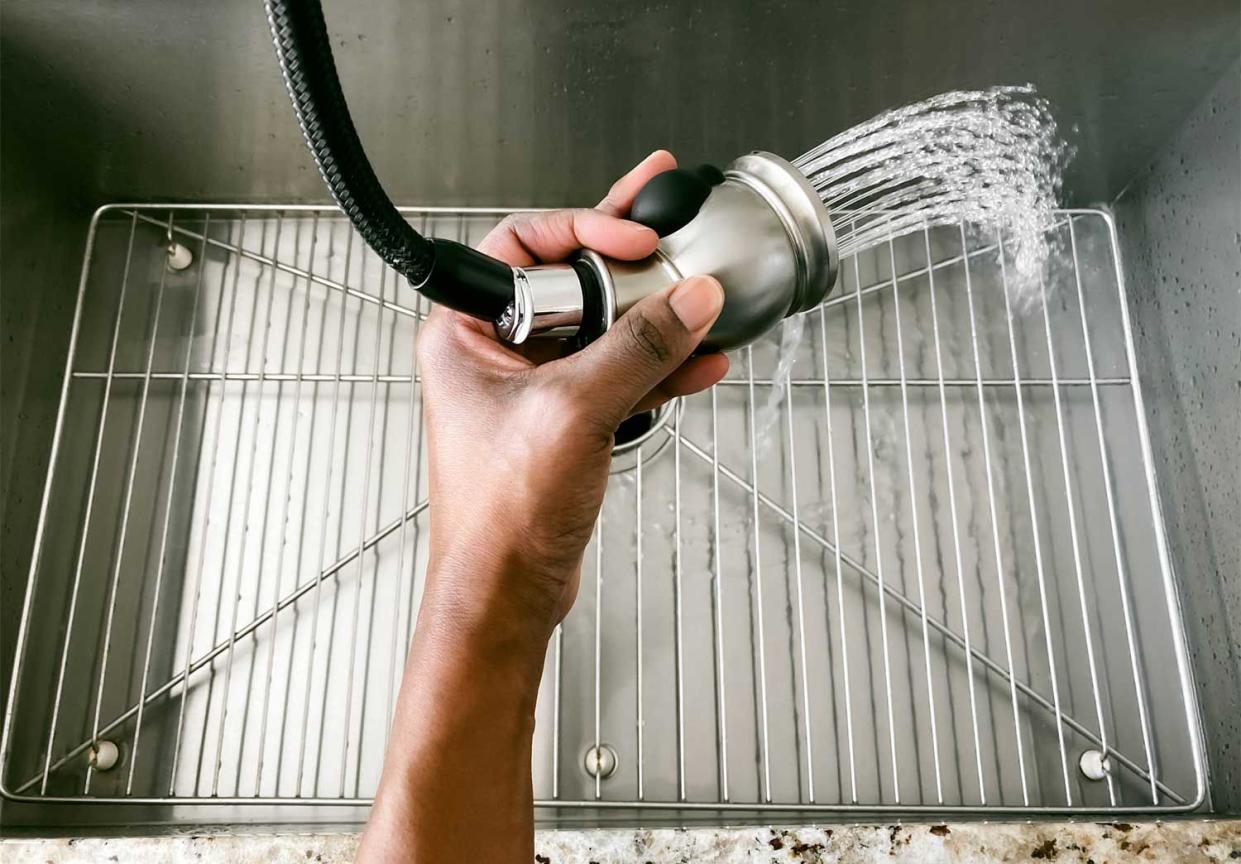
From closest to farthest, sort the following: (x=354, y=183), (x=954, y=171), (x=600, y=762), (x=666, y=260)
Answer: (x=354, y=183) → (x=666, y=260) → (x=600, y=762) → (x=954, y=171)

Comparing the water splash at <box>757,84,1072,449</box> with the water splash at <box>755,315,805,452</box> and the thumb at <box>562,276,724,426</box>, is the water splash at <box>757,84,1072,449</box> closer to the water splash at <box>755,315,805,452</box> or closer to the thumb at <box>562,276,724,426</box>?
the water splash at <box>755,315,805,452</box>

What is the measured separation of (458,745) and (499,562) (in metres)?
0.08

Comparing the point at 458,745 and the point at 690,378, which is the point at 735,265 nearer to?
the point at 690,378

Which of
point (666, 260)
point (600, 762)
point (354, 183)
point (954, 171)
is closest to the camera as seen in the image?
point (354, 183)

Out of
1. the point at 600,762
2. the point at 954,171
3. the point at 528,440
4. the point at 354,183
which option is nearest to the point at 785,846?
the point at 600,762

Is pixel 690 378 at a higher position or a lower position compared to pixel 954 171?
lower

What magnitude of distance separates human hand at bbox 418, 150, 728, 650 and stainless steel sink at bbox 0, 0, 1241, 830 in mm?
285

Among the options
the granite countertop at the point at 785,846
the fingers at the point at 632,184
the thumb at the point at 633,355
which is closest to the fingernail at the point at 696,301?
the thumb at the point at 633,355

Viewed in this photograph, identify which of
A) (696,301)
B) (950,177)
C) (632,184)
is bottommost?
(696,301)

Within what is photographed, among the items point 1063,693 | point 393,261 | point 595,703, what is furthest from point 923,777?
point 393,261

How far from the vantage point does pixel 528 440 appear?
1.41 ft

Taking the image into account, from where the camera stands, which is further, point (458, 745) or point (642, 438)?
point (642, 438)

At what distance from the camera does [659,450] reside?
2.63 ft

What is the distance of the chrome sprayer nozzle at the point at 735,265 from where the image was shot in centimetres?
46
